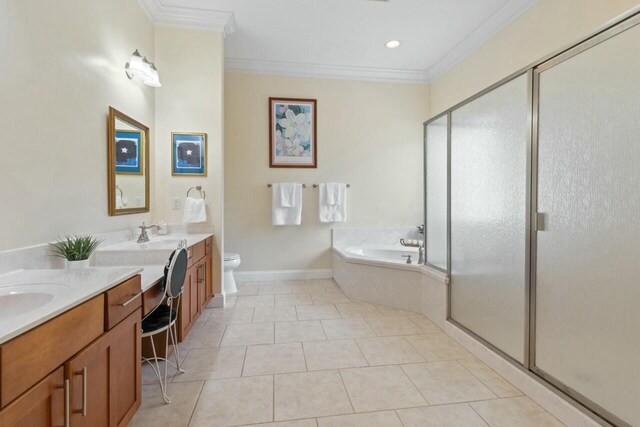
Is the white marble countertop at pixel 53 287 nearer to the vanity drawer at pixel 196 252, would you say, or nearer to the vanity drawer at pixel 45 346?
the vanity drawer at pixel 45 346

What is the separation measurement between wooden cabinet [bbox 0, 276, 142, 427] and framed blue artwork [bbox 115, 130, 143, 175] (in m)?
1.40

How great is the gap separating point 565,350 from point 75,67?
313cm

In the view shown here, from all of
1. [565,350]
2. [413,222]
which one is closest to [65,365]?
[565,350]

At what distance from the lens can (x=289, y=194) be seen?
3.86 m

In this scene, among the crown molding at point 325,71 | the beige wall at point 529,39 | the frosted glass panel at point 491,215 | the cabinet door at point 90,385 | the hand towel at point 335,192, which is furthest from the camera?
the hand towel at point 335,192

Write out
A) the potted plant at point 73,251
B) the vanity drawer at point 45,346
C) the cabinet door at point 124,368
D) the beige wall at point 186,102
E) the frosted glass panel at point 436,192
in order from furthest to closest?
1. the beige wall at point 186,102
2. the frosted glass panel at point 436,192
3. the potted plant at point 73,251
4. the cabinet door at point 124,368
5. the vanity drawer at point 45,346

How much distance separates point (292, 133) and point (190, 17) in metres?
1.63

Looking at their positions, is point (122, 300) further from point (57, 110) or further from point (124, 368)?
point (57, 110)

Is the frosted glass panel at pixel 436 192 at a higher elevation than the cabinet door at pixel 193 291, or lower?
higher

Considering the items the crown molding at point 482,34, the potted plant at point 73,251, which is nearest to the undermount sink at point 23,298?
the potted plant at point 73,251

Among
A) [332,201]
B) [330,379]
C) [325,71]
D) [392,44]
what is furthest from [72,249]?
[392,44]

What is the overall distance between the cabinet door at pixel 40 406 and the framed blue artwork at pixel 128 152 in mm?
→ 1823

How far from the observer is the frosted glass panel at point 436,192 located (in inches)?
99.0

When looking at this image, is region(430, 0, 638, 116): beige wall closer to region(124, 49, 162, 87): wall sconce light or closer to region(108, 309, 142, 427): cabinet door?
region(108, 309, 142, 427): cabinet door
